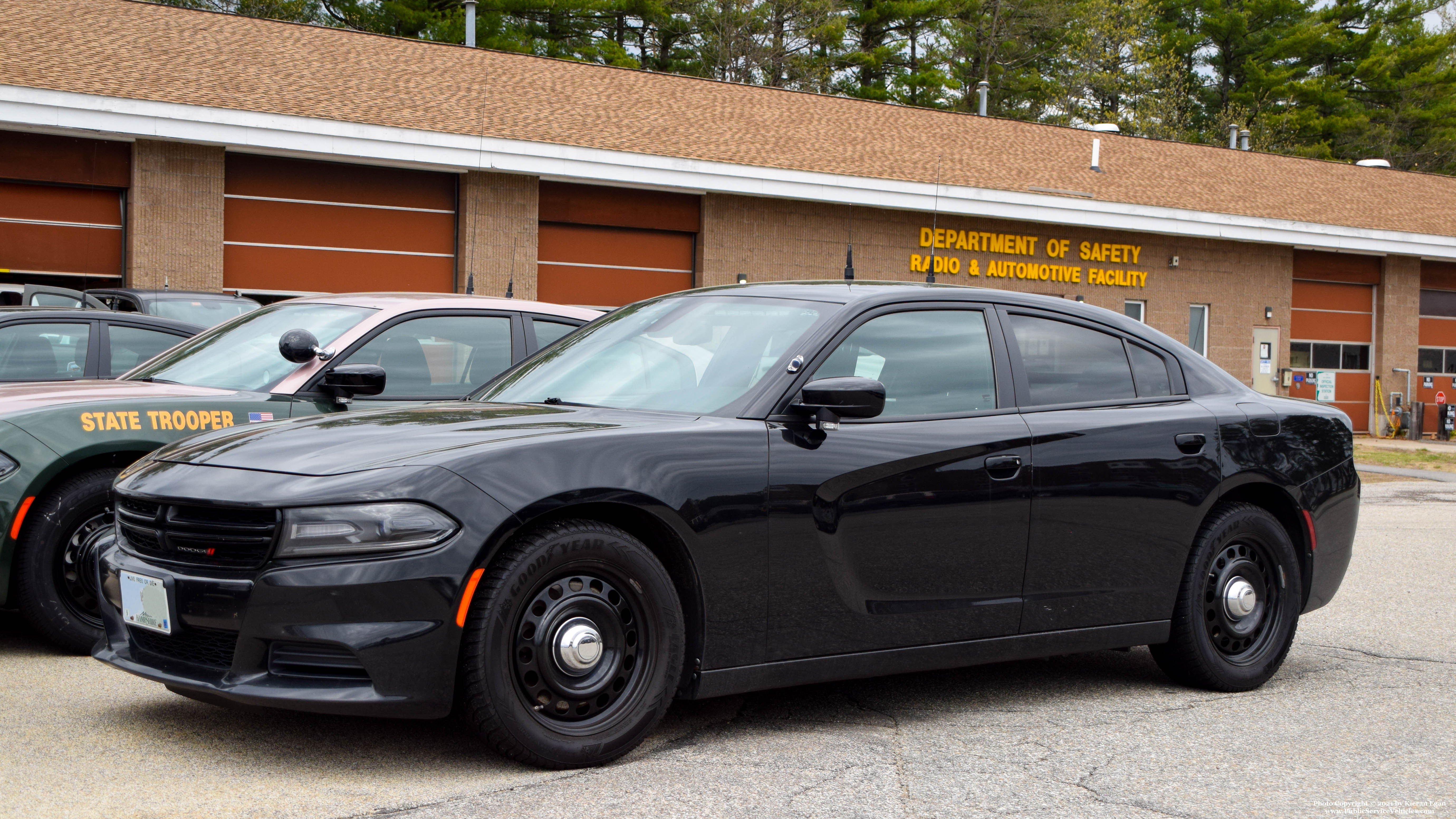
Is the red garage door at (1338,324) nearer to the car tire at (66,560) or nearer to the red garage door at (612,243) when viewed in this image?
the red garage door at (612,243)

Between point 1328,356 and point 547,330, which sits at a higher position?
point 1328,356

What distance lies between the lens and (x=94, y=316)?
25.4 ft

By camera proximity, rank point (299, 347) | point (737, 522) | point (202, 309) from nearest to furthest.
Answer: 1. point (737, 522)
2. point (299, 347)
3. point (202, 309)

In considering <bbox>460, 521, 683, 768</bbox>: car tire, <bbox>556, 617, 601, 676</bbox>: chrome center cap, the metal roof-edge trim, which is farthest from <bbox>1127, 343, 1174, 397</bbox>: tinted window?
the metal roof-edge trim

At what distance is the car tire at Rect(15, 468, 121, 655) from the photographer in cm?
539

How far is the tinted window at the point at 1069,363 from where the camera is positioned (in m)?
5.14

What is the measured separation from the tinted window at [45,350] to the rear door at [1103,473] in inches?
212

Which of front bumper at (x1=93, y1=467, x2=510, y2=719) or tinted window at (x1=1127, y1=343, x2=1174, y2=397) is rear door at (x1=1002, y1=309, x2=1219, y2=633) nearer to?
tinted window at (x1=1127, y1=343, x2=1174, y2=397)

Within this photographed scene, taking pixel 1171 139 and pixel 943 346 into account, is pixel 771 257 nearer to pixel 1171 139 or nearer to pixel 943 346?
pixel 943 346

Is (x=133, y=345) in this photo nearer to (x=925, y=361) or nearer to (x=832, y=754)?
(x=925, y=361)

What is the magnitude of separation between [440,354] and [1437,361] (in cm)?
3219

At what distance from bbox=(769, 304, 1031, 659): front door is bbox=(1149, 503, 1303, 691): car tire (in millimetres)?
935

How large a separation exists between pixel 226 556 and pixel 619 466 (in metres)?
1.13

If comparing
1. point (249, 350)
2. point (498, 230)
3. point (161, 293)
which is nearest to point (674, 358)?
point (249, 350)
